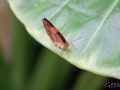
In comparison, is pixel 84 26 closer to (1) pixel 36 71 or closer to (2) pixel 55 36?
(2) pixel 55 36

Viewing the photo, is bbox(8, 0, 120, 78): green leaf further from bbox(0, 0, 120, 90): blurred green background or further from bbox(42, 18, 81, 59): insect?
bbox(0, 0, 120, 90): blurred green background

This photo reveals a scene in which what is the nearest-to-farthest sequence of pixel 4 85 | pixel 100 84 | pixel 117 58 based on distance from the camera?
1. pixel 117 58
2. pixel 100 84
3. pixel 4 85

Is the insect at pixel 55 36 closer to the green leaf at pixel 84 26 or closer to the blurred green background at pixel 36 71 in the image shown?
the green leaf at pixel 84 26

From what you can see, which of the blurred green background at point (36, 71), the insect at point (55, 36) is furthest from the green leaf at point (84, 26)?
the blurred green background at point (36, 71)

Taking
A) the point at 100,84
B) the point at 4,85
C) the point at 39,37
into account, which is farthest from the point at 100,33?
the point at 4,85

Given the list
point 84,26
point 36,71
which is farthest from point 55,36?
point 36,71

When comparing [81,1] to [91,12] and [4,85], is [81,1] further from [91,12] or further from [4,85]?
[4,85]

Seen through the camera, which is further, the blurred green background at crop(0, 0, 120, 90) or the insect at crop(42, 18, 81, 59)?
the blurred green background at crop(0, 0, 120, 90)

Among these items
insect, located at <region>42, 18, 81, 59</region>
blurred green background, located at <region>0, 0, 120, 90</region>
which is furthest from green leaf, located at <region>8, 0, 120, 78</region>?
blurred green background, located at <region>0, 0, 120, 90</region>
